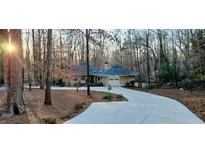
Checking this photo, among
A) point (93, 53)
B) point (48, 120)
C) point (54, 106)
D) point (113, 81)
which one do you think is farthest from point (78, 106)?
point (93, 53)

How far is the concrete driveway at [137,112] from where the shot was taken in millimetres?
5176

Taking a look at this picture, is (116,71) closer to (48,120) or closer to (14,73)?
(48,120)

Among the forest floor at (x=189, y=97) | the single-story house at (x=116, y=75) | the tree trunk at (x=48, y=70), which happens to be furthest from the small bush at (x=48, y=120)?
the forest floor at (x=189, y=97)

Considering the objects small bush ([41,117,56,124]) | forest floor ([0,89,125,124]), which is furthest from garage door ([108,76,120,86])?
small bush ([41,117,56,124])

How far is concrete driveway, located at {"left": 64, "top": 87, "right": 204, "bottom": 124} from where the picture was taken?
5176 millimetres

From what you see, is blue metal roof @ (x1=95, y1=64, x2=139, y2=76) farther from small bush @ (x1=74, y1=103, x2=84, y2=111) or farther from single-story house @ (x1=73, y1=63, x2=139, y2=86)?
small bush @ (x1=74, y1=103, x2=84, y2=111)

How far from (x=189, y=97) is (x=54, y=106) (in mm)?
2031

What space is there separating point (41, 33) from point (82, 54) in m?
0.67

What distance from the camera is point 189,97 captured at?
5.84 metres
